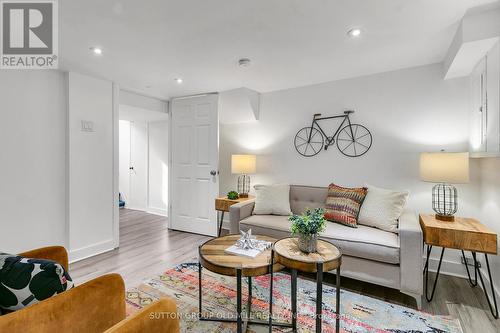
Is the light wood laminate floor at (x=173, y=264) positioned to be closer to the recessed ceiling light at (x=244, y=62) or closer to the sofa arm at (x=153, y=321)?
the sofa arm at (x=153, y=321)

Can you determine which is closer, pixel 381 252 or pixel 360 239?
pixel 381 252

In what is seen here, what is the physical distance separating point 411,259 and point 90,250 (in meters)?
3.43

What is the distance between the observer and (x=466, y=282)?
2.37m

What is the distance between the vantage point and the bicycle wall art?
3.01 m

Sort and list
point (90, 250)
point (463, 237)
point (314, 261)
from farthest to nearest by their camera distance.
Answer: point (90, 250), point (463, 237), point (314, 261)

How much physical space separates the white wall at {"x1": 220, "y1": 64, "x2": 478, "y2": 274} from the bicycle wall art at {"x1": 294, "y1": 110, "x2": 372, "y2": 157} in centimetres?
7

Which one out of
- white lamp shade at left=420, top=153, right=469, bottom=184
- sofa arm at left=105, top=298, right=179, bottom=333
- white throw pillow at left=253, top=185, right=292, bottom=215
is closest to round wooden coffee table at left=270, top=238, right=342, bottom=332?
sofa arm at left=105, top=298, right=179, bottom=333

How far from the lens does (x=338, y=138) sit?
3.15 metres

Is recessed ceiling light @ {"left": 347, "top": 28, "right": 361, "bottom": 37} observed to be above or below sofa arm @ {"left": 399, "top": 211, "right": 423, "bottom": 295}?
above

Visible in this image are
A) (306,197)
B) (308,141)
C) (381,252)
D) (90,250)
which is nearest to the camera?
(381,252)

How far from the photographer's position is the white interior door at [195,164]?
3.78m

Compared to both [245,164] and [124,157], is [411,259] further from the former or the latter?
[124,157]

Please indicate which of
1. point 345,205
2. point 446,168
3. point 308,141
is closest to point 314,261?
point 345,205

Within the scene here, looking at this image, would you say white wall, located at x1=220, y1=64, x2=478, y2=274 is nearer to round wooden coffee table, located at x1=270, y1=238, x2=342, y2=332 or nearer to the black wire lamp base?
the black wire lamp base
